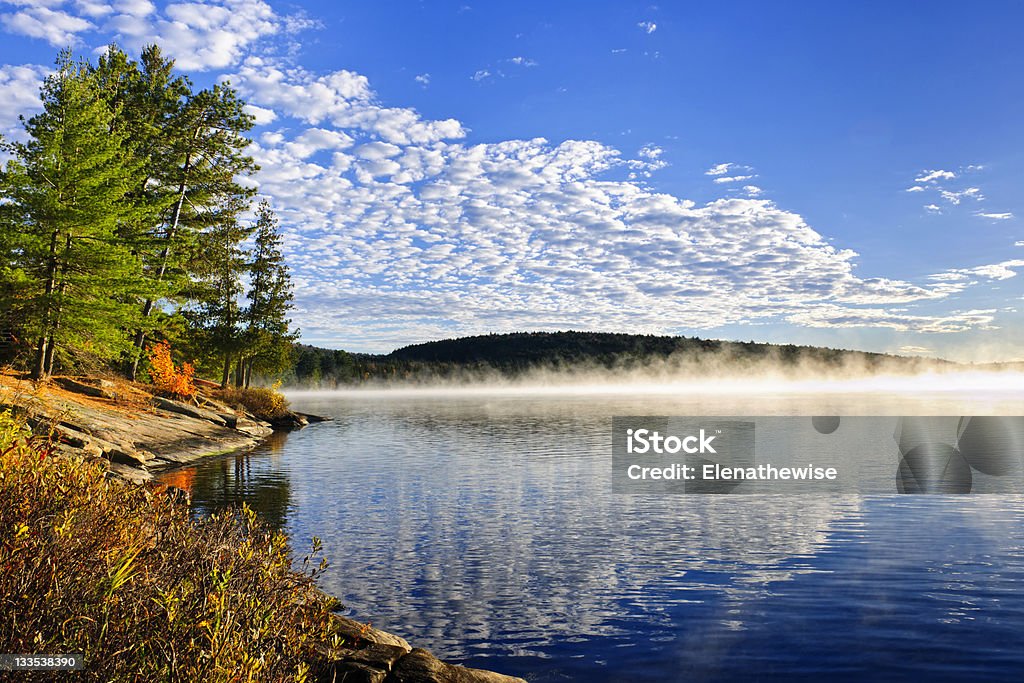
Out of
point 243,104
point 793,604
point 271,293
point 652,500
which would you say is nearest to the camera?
point 793,604

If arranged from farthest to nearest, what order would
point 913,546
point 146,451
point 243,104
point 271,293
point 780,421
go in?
point 271,293
point 780,421
point 243,104
point 146,451
point 913,546

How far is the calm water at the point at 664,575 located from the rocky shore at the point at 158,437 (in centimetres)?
181

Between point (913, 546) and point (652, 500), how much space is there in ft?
26.5

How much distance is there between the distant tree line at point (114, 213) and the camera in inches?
1297

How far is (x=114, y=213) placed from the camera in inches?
1350

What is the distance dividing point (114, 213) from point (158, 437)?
1189 centimetres

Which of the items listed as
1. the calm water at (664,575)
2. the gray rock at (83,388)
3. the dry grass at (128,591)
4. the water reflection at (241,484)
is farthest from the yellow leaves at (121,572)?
the gray rock at (83,388)

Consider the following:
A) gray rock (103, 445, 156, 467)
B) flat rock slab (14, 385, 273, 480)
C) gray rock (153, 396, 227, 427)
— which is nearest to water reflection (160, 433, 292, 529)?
gray rock (103, 445, 156, 467)

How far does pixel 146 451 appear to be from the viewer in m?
29.8

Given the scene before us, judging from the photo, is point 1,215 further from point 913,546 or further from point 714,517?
point 913,546

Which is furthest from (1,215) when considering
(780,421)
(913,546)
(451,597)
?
(780,421)

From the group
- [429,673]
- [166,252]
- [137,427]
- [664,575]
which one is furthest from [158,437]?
[429,673]

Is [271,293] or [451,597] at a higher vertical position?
[271,293]

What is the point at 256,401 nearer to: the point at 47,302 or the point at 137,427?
the point at 137,427
